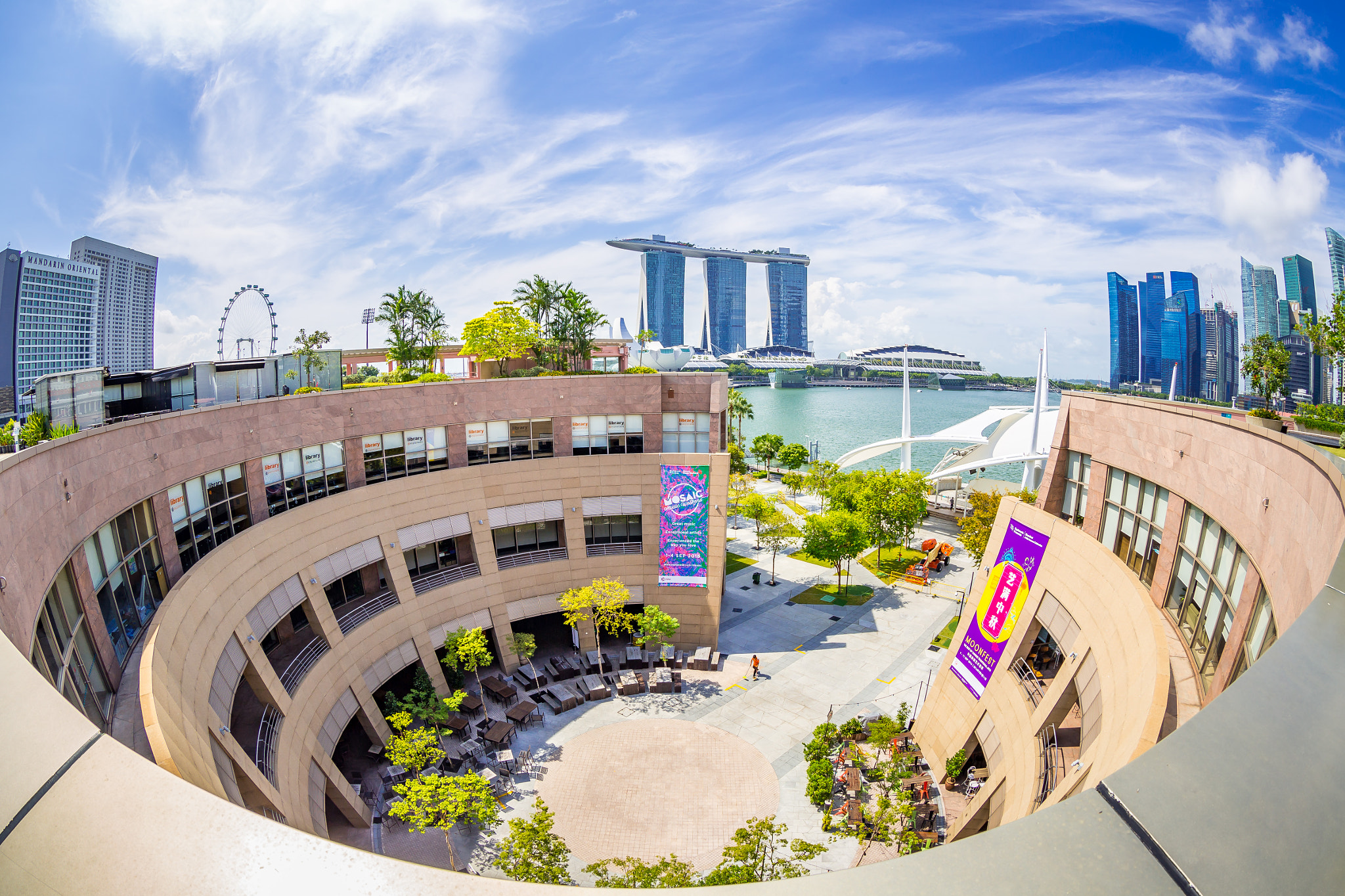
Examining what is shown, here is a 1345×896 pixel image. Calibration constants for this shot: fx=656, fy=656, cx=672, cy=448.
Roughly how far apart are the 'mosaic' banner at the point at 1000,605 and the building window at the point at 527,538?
19.8 meters

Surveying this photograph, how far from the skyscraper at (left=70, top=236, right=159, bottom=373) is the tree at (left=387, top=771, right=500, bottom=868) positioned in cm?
7836

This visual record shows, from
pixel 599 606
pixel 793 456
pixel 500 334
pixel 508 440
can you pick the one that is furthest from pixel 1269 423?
pixel 793 456

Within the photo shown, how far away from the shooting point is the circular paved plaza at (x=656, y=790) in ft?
69.1

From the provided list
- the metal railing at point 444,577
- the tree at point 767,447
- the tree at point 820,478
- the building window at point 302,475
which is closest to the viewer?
the building window at point 302,475

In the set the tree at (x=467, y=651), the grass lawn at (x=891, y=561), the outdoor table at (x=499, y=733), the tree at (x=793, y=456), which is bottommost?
the outdoor table at (x=499, y=733)

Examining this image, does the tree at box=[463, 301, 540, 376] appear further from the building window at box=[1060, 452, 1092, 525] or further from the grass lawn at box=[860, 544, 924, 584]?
the building window at box=[1060, 452, 1092, 525]

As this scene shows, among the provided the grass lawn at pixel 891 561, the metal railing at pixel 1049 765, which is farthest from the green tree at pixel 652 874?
the grass lawn at pixel 891 561

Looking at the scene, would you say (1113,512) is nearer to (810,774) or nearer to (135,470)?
(810,774)

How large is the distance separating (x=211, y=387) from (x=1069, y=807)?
26.5 m

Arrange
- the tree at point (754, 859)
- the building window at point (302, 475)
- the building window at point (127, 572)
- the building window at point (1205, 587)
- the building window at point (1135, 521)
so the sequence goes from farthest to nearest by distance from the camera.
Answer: the building window at point (302, 475), the building window at point (1135, 521), the tree at point (754, 859), the building window at point (127, 572), the building window at point (1205, 587)

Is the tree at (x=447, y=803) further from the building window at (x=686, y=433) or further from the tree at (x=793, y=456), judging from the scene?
the tree at (x=793, y=456)

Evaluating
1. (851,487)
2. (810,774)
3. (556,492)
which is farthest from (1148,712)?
(851,487)

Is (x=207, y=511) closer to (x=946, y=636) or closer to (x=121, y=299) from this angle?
(x=946, y=636)

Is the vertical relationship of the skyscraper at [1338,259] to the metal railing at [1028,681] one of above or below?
above
